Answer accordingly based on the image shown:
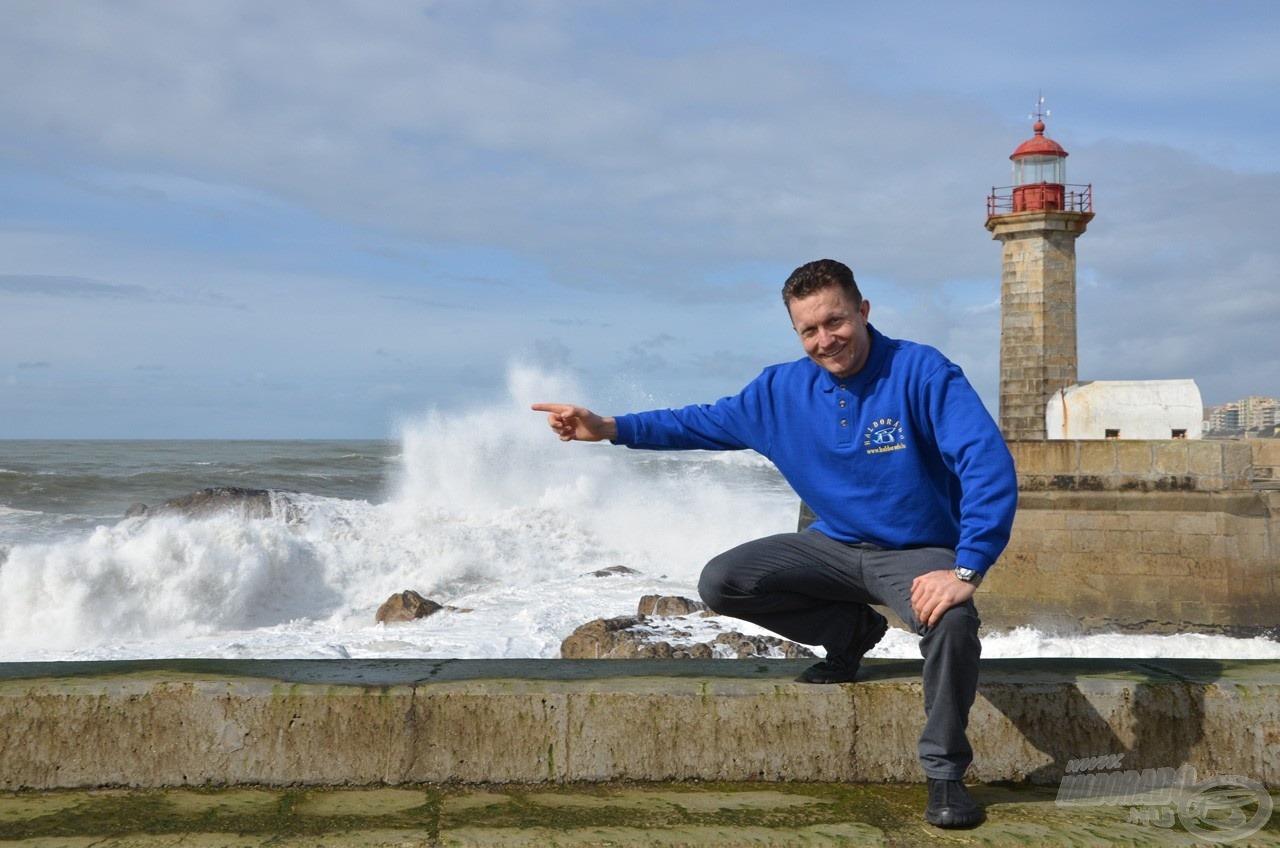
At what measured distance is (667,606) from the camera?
1246cm

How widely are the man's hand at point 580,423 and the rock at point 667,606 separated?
9152 mm

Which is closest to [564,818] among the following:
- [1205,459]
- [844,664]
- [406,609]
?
[844,664]

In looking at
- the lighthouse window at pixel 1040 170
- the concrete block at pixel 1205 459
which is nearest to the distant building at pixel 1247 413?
the lighthouse window at pixel 1040 170

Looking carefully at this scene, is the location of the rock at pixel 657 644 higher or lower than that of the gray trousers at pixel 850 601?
lower

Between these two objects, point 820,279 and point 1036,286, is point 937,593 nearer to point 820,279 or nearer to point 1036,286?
point 820,279

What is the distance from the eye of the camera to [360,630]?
12.5m

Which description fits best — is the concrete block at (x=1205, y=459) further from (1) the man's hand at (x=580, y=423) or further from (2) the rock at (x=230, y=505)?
(2) the rock at (x=230, y=505)

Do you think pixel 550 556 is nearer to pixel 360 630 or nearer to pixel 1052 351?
pixel 360 630

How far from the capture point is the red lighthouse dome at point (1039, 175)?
23.1 metres

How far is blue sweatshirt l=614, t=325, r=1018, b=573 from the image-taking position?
2.74 metres

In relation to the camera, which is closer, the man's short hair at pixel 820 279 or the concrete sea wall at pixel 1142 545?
the man's short hair at pixel 820 279

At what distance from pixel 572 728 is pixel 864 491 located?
105 centimetres

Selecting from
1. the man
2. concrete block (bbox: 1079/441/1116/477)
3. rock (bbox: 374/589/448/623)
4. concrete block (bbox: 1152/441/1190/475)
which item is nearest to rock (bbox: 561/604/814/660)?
rock (bbox: 374/589/448/623)

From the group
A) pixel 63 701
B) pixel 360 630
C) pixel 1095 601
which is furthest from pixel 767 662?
pixel 1095 601
